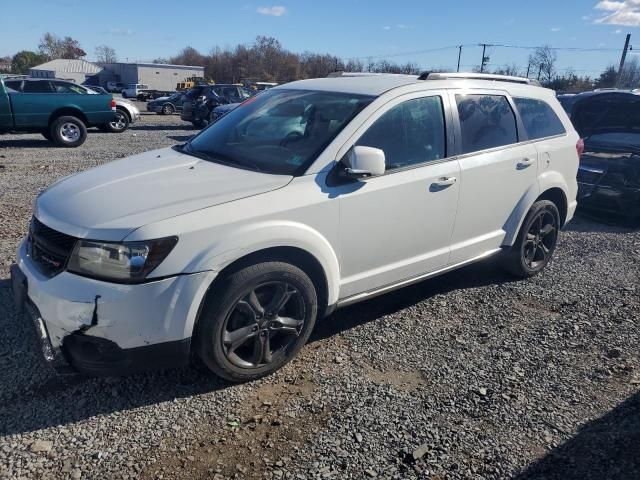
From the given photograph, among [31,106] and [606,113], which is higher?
[606,113]

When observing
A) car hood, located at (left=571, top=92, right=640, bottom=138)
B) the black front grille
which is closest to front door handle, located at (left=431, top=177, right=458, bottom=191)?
the black front grille

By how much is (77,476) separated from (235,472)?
0.73m

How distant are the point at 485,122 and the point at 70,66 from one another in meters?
94.2

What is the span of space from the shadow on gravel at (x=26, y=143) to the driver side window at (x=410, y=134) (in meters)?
11.8

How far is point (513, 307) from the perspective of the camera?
4555 mm

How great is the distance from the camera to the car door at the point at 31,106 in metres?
12.3

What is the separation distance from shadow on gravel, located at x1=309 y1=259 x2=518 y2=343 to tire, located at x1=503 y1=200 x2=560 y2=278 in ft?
0.52

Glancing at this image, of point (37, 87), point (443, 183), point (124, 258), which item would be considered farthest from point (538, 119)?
point (37, 87)

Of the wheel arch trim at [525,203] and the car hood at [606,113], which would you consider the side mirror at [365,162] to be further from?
the car hood at [606,113]

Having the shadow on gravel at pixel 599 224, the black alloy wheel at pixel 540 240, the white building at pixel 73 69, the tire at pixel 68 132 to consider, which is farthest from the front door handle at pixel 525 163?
the white building at pixel 73 69

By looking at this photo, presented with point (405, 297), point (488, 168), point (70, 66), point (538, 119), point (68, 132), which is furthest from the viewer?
point (70, 66)

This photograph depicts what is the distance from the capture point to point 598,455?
2779mm

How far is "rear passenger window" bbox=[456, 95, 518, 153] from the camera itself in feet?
13.7

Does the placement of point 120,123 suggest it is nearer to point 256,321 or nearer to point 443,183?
point 443,183
